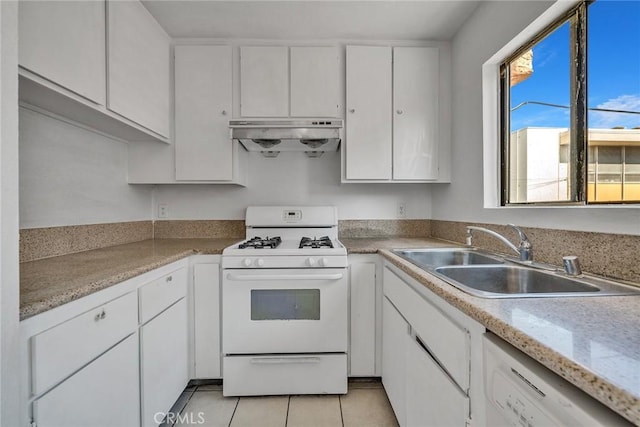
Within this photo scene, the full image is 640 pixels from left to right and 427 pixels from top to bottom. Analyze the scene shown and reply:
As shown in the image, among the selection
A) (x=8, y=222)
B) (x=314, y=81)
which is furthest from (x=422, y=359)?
(x=314, y=81)

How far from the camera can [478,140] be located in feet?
5.97

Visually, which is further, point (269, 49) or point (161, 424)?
Result: point (269, 49)

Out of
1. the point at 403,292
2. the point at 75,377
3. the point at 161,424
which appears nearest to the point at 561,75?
the point at 403,292

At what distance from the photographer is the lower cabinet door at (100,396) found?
2.76ft

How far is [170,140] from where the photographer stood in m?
2.07

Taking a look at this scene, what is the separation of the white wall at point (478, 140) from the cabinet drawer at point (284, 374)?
1.28 meters

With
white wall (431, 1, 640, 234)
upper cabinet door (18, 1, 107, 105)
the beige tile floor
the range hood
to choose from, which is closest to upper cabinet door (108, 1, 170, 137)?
upper cabinet door (18, 1, 107, 105)

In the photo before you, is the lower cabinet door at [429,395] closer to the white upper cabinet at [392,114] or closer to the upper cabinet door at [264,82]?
the white upper cabinet at [392,114]

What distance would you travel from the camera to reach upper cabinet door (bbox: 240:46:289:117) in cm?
207

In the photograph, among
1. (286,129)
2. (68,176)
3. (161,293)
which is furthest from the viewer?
(286,129)

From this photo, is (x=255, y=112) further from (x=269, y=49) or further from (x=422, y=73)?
(x=422, y=73)

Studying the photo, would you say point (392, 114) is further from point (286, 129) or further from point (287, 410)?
point (287, 410)

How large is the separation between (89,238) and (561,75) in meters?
2.67

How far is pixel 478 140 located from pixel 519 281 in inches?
37.4
